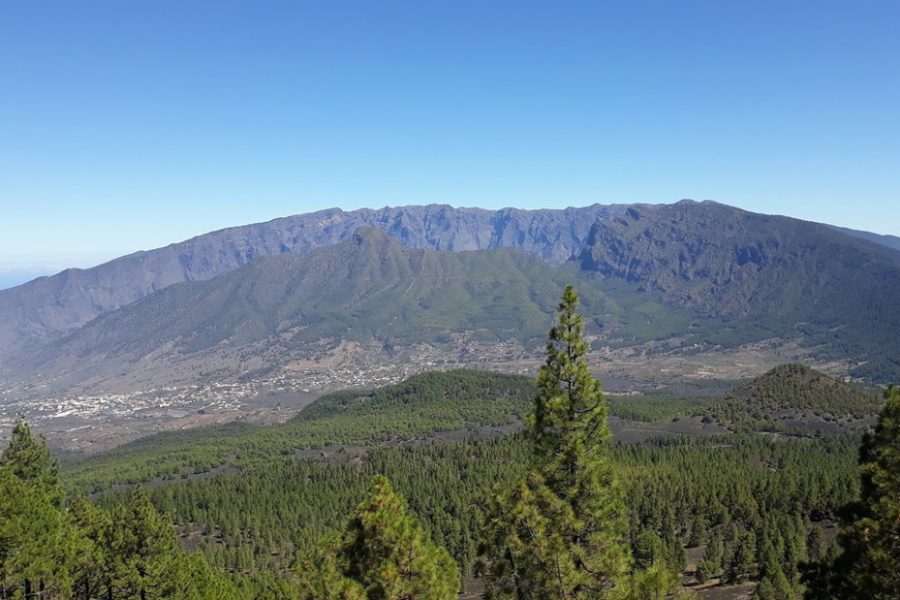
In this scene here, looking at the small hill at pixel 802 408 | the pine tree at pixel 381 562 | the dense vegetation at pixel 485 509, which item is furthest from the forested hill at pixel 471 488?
the pine tree at pixel 381 562

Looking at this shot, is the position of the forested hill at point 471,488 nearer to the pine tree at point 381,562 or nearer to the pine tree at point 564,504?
the pine tree at point 564,504

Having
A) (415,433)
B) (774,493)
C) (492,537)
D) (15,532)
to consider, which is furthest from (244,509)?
(492,537)

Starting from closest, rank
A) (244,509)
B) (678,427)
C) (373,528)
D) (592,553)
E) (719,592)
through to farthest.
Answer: (373,528)
(592,553)
(719,592)
(244,509)
(678,427)

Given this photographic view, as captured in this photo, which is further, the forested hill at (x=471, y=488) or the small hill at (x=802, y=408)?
the small hill at (x=802, y=408)

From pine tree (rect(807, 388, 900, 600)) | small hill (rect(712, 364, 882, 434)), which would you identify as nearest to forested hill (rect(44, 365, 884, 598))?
small hill (rect(712, 364, 882, 434))

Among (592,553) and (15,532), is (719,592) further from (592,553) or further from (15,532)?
(15,532)

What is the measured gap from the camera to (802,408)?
182125 millimetres

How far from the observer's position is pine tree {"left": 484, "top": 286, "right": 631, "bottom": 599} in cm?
2139

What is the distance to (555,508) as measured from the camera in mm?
21859

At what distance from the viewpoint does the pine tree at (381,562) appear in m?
20.4

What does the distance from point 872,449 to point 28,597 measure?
38434 millimetres

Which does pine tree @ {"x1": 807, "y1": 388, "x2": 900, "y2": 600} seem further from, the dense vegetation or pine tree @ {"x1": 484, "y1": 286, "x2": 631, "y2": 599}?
pine tree @ {"x1": 484, "y1": 286, "x2": 631, "y2": 599}

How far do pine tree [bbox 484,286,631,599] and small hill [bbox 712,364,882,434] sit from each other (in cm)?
16557

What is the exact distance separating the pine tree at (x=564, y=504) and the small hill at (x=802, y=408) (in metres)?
166
